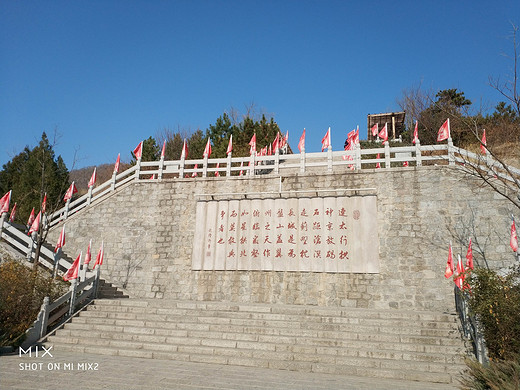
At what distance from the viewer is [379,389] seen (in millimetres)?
5754

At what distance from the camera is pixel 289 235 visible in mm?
12625

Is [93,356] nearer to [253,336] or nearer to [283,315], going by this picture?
[253,336]

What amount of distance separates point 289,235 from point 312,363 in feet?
19.0

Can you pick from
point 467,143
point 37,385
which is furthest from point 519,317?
point 467,143

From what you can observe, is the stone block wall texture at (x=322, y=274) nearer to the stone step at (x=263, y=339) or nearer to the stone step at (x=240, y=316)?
the stone step at (x=240, y=316)

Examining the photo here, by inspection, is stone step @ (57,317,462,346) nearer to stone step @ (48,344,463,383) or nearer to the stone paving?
stone step @ (48,344,463,383)

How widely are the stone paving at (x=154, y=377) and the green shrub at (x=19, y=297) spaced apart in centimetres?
135

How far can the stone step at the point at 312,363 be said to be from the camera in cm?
666

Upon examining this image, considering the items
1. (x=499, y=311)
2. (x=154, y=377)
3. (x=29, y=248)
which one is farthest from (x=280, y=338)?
(x=29, y=248)

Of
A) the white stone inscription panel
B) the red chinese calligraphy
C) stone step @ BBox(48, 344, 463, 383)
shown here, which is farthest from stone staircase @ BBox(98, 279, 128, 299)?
the red chinese calligraphy

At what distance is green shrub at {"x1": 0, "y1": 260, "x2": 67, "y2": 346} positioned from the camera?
8570 mm

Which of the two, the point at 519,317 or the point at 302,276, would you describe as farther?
the point at 302,276

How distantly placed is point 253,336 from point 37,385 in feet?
14.8

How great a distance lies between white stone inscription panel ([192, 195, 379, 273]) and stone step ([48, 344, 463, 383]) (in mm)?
4748
